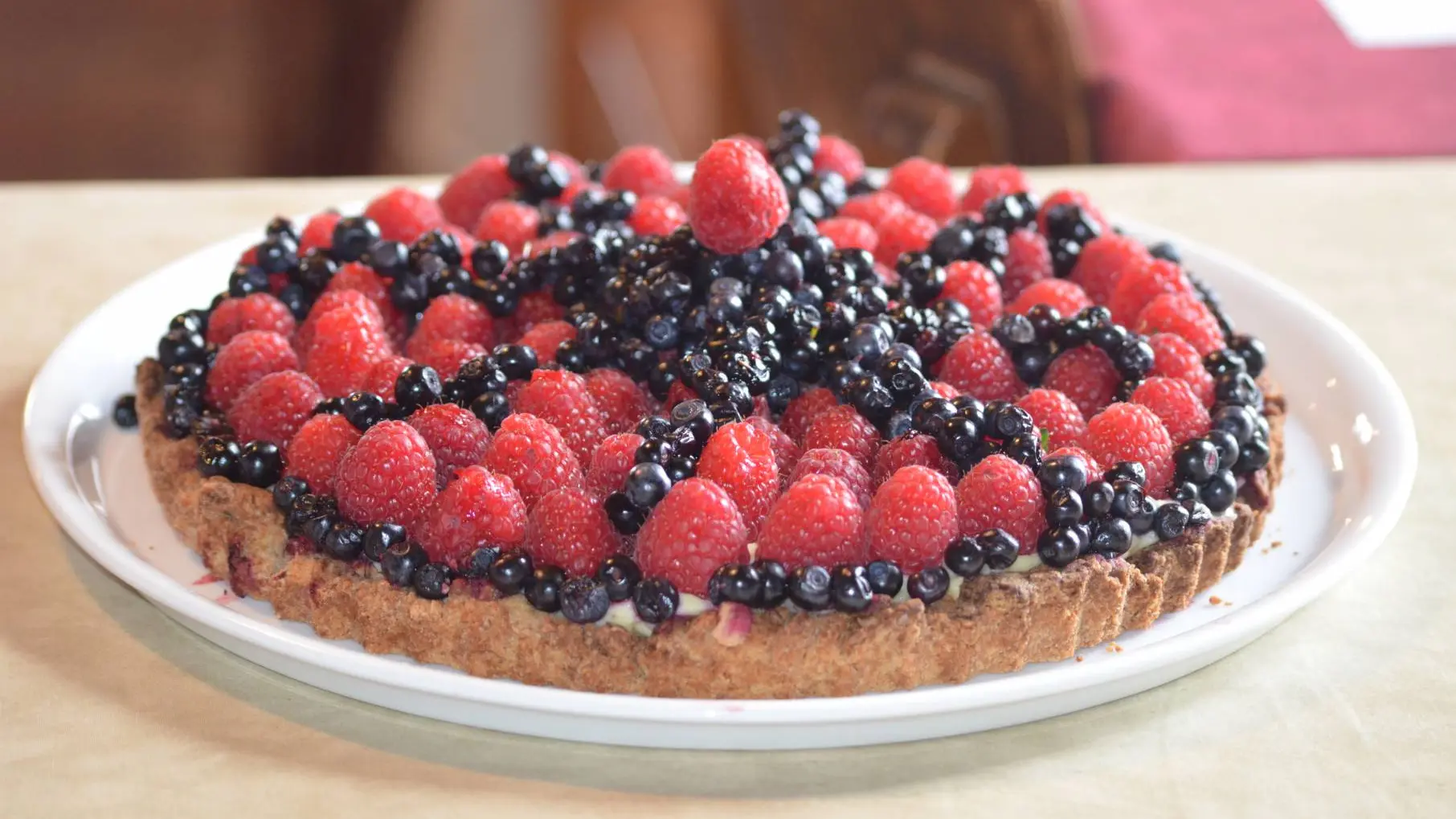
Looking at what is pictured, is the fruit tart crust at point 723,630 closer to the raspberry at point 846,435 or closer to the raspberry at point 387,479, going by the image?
the raspberry at point 387,479

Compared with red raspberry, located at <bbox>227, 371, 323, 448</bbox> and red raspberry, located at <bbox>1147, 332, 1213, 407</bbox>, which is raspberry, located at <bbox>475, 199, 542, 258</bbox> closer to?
red raspberry, located at <bbox>227, 371, 323, 448</bbox>

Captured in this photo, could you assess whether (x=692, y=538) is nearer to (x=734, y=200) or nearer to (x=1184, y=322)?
(x=734, y=200)

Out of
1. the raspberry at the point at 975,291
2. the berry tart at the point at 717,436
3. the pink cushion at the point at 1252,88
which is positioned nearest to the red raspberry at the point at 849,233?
the berry tart at the point at 717,436

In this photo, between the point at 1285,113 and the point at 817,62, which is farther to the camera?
the point at 817,62

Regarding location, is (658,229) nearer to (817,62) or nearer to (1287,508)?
(1287,508)

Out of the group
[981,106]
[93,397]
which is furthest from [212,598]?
[981,106]

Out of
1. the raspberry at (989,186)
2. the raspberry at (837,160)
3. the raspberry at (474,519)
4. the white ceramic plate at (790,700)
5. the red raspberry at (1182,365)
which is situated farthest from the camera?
the raspberry at (837,160)
